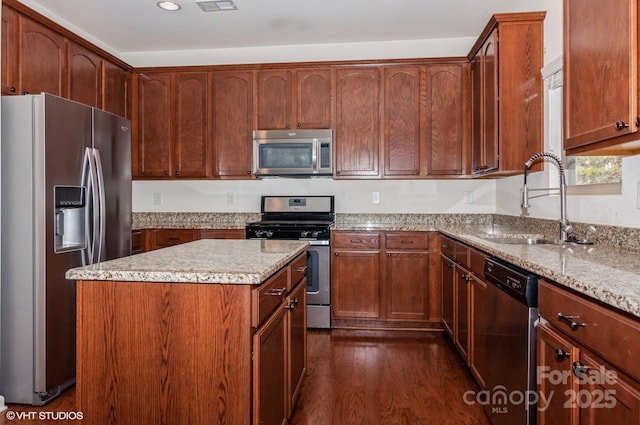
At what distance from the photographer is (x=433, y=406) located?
2.26m

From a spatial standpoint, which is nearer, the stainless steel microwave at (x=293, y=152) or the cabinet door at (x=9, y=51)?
the cabinet door at (x=9, y=51)

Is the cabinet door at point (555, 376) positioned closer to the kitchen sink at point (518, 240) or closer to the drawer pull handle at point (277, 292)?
the drawer pull handle at point (277, 292)

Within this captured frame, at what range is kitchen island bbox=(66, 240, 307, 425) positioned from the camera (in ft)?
4.41

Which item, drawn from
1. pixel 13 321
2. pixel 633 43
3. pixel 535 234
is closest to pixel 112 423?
pixel 13 321

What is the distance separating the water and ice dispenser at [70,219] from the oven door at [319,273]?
173 cm

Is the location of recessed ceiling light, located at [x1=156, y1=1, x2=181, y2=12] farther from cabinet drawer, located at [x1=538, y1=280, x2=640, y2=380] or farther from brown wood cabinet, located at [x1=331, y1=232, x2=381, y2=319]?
cabinet drawer, located at [x1=538, y1=280, x2=640, y2=380]

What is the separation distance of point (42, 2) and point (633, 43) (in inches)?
150

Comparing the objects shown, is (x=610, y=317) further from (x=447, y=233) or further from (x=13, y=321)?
(x=13, y=321)

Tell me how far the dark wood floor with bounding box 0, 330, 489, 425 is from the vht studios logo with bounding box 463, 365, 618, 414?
1.71ft

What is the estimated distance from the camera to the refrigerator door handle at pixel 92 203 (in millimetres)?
2643

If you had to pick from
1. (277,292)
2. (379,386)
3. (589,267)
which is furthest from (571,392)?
(379,386)

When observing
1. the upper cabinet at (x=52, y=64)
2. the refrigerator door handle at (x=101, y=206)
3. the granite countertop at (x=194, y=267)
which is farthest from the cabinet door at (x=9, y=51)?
the granite countertop at (x=194, y=267)

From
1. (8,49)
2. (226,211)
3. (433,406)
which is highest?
(8,49)

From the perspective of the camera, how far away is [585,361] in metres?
1.17
